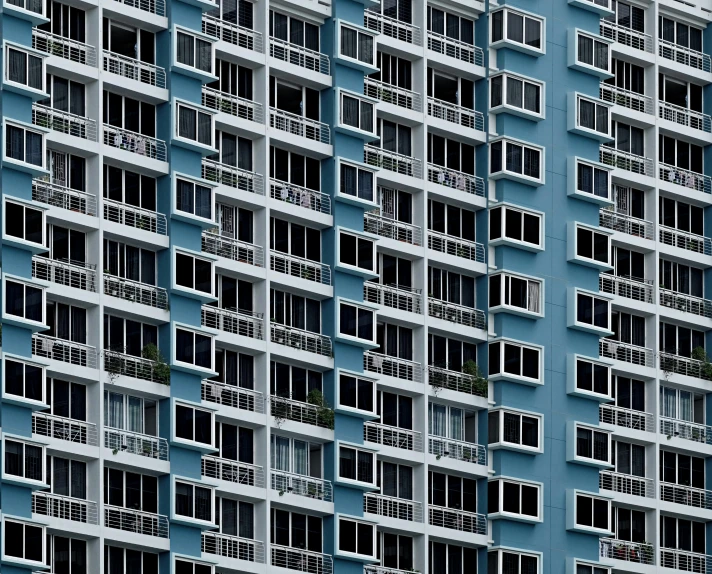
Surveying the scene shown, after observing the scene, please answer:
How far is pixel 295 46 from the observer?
124 metres

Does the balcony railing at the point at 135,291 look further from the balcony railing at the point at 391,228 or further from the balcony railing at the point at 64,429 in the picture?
the balcony railing at the point at 391,228

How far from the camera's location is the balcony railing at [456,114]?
128000 mm

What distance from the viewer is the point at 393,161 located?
126 meters

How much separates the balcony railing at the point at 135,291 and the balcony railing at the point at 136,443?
5.31 meters

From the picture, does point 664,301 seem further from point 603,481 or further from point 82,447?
point 82,447

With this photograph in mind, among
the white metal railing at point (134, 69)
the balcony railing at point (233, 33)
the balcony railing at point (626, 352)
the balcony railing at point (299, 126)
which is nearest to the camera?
the white metal railing at point (134, 69)

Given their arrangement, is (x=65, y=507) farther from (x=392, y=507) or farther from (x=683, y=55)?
(x=683, y=55)

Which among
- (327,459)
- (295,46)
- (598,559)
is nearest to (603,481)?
(598,559)

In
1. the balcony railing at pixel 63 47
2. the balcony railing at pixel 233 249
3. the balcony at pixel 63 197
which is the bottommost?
the balcony at pixel 63 197

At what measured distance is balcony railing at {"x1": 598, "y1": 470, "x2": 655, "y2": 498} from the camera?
130 m

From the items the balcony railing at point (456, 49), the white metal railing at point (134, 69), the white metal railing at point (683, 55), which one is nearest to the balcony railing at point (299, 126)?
the white metal railing at point (134, 69)

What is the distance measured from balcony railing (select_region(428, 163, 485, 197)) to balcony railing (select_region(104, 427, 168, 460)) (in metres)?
19.5

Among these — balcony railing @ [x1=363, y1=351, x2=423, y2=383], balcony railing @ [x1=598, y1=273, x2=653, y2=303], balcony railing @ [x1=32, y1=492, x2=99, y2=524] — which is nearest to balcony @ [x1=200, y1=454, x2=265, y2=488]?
balcony railing @ [x1=32, y1=492, x2=99, y2=524]

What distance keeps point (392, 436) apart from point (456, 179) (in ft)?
39.9
